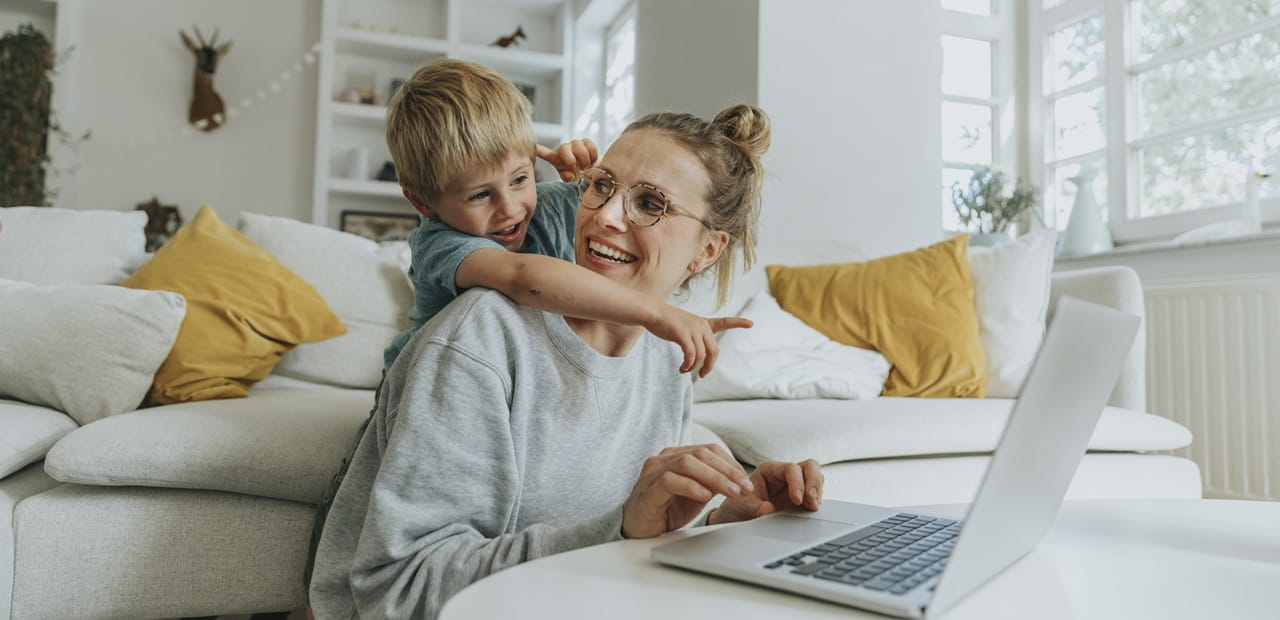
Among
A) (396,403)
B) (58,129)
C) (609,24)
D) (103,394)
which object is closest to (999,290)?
(396,403)

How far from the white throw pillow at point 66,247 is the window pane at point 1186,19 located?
12.3 feet

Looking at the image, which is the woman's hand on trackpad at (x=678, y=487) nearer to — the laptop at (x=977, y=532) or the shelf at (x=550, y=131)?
the laptop at (x=977, y=532)

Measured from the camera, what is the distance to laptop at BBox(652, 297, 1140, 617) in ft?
1.68

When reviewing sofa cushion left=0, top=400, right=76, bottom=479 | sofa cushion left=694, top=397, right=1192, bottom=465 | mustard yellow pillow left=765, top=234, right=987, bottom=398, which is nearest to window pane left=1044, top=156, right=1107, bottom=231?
mustard yellow pillow left=765, top=234, right=987, bottom=398

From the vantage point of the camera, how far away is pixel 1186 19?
11.2ft

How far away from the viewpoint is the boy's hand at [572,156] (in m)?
1.42

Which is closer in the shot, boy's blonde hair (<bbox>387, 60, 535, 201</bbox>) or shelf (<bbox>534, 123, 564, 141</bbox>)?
boy's blonde hair (<bbox>387, 60, 535, 201</bbox>)

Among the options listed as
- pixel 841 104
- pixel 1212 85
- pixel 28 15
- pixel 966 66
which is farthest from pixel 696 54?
pixel 28 15

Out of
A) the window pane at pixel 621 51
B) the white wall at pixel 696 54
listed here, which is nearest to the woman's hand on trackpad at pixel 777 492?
the white wall at pixel 696 54

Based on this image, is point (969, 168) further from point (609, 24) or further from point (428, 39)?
point (428, 39)

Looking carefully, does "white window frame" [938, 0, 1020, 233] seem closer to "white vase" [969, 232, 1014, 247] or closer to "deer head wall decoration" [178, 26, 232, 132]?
"white vase" [969, 232, 1014, 247]

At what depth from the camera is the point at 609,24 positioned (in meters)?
5.54

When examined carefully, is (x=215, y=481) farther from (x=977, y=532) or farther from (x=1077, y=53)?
(x=1077, y=53)

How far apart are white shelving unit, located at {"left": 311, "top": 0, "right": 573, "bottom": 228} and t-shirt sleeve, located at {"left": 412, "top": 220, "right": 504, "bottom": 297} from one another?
3963mm
